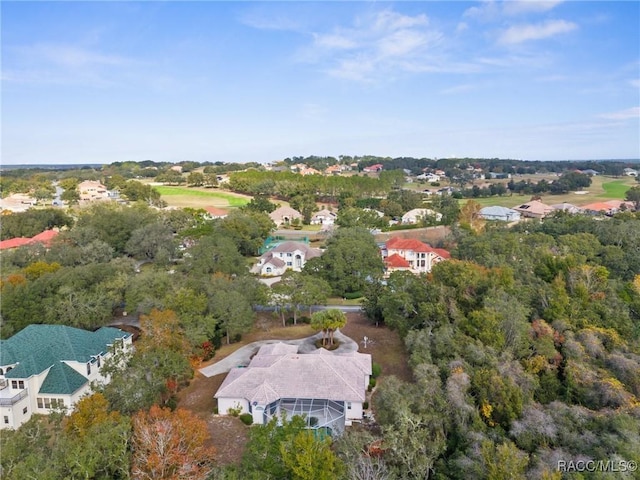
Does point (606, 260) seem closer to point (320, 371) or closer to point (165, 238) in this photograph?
point (320, 371)

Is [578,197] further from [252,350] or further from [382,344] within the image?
[252,350]

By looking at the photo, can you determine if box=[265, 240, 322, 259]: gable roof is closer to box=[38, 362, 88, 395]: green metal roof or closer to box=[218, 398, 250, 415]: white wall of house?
box=[218, 398, 250, 415]: white wall of house

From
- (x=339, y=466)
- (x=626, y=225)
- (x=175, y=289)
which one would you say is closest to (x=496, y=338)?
(x=339, y=466)

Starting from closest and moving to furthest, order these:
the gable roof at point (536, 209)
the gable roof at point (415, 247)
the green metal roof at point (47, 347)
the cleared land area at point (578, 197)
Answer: the green metal roof at point (47, 347)
the gable roof at point (415, 247)
the gable roof at point (536, 209)
the cleared land area at point (578, 197)

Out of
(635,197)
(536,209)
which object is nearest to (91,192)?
(536,209)

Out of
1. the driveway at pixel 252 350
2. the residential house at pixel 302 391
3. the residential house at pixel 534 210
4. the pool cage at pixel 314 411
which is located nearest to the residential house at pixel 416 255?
the driveway at pixel 252 350

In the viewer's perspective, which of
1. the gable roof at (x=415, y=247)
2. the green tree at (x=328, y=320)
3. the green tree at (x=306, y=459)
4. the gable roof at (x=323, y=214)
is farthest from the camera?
the gable roof at (x=323, y=214)

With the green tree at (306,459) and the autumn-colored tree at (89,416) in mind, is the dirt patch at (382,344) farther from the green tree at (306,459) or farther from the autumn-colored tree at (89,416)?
the autumn-colored tree at (89,416)
